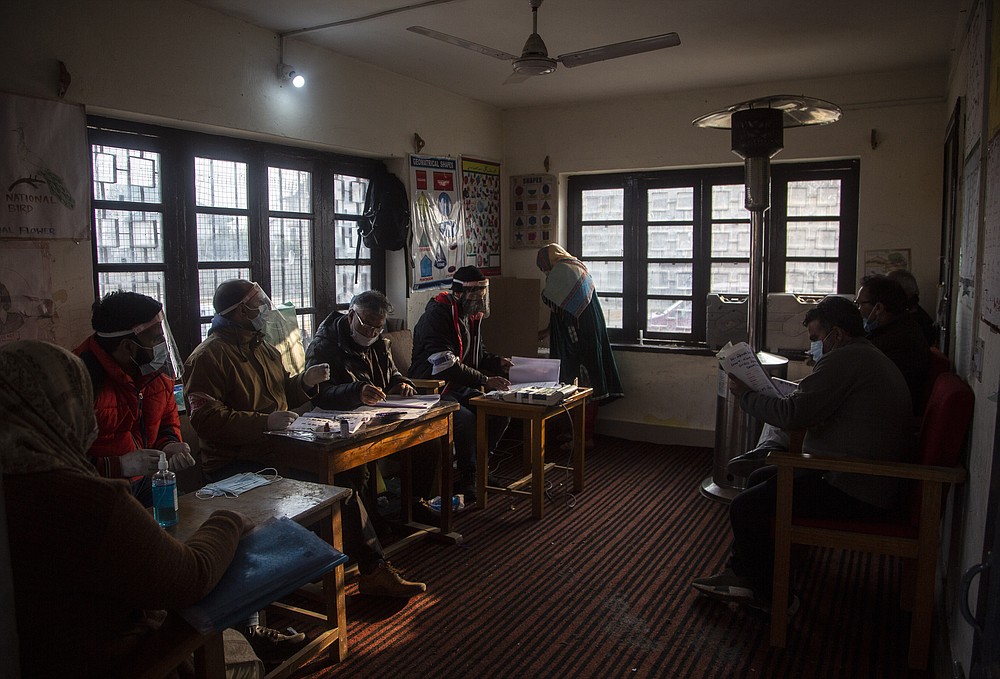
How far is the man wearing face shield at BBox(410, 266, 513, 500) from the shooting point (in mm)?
4258

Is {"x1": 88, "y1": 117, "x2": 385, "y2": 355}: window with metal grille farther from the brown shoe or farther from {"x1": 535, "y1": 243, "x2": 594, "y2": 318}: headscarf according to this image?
the brown shoe

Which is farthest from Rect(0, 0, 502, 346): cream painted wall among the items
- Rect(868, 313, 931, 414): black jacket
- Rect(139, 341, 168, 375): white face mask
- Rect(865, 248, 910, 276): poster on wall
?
Rect(865, 248, 910, 276): poster on wall

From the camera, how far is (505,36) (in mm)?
4137

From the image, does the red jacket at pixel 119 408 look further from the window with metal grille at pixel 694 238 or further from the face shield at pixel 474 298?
the window with metal grille at pixel 694 238

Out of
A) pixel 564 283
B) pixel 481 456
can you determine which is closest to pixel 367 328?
pixel 481 456

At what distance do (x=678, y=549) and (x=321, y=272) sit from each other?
2.66 m

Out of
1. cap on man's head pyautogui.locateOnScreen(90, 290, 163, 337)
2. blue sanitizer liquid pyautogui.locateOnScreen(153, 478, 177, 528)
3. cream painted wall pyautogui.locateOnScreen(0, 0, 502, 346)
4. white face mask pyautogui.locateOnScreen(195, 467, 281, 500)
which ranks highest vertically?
cream painted wall pyautogui.locateOnScreen(0, 0, 502, 346)

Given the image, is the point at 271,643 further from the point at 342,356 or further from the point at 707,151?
the point at 707,151

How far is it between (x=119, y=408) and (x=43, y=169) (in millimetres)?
1115

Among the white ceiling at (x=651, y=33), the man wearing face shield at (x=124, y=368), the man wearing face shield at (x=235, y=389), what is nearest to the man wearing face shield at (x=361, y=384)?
the man wearing face shield at (x=235, y=389)

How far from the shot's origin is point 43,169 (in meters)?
2.97

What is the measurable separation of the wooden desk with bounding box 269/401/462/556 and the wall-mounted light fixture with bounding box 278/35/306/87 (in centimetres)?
200

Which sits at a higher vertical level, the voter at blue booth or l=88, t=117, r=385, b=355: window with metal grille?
l=88, t=117, r=385, b=355: window with metal grille

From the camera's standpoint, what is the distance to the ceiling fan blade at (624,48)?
326 cm
